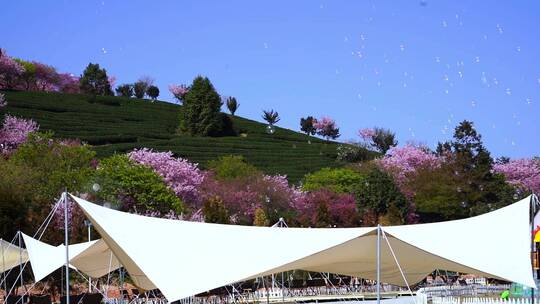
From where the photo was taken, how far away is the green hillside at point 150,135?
71062 millimetres

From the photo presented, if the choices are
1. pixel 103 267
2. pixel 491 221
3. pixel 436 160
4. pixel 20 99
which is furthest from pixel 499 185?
pixel 20 99

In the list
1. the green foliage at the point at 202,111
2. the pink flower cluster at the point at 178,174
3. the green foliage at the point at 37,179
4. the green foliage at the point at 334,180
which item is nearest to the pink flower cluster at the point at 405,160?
the green foliage at the point at 334,180

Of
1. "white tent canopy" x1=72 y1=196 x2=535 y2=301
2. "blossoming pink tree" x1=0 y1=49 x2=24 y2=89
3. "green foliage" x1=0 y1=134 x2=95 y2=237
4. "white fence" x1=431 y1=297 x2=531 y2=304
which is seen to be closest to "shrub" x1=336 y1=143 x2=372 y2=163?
"green foliage" x1=0 y1=134 x2=95 y2=237

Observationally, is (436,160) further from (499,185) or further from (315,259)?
(315,259)

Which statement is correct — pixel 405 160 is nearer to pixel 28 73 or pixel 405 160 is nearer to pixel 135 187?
pixel 135 187

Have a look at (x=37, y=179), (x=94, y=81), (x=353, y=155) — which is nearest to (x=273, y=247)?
(x=37, y=179)

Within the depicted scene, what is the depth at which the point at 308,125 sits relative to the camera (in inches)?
4481

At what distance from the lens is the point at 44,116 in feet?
245

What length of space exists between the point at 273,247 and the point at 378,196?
1508 inches

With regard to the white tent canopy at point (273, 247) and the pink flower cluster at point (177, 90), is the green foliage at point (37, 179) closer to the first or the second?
the white tent canopy at point (273, 247)

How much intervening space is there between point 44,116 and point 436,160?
36877mm

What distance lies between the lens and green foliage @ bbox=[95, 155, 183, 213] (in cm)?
3856

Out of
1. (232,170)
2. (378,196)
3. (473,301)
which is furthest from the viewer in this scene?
(232,170)

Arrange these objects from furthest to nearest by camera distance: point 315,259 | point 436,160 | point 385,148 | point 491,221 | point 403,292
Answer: point 385,148
point 436,160
point 403,292
point 491,221
point 315,259
